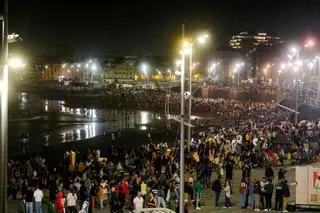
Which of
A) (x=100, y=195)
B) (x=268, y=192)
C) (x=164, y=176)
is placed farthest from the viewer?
(x=164, y=176)

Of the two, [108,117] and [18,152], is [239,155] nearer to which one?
[18,152]

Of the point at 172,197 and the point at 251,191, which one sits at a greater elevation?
the point at 251,191

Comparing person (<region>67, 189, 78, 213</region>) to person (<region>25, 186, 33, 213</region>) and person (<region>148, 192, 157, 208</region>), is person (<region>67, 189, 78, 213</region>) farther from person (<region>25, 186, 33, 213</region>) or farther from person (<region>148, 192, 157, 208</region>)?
person (<region>148, 192, 157, 208</region>)

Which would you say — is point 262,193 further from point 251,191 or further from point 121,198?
point 121,198

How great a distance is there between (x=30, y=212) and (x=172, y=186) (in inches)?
201

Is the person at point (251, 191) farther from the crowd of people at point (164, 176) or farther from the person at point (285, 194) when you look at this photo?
the person at point (285, 194)

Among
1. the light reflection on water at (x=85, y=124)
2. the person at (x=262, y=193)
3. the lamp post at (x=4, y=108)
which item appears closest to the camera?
the lamp post at (x=4, y=108)

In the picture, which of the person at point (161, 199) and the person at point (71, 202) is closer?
the person at point (71, 202)

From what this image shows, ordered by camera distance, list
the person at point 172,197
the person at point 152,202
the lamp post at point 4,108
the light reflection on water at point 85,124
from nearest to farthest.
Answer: the lamp post at point 4,108, the person at point 152,202, the person at point 172,197, the light reflection on water at point 85,124

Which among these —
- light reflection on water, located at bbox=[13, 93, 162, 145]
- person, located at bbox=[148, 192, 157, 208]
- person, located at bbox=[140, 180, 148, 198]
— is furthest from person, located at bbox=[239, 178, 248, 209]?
light reflection on water, located at bbox=[13, 93, 162, 145]

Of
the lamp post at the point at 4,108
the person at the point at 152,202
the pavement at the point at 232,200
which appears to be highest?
the lamp post at the point at 4,108

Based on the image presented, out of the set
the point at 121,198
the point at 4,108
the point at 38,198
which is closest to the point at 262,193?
the point at 121,198

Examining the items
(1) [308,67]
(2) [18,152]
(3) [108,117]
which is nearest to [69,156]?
(2) [18,152]

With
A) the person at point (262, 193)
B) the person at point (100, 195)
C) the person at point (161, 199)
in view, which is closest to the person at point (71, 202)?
the person at point (100, 195)
